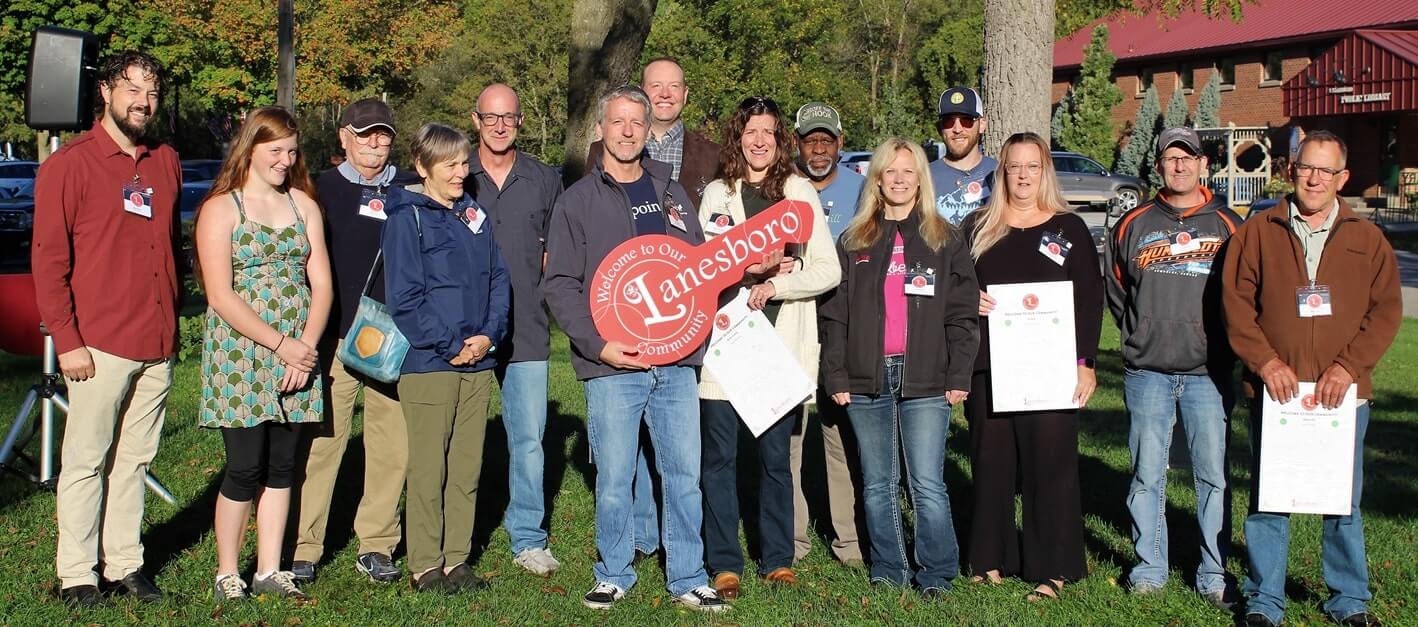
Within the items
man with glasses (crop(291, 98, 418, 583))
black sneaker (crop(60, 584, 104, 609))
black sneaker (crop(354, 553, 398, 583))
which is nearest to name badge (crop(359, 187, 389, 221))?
man with glasses (crop(291, 98, 418, 583))

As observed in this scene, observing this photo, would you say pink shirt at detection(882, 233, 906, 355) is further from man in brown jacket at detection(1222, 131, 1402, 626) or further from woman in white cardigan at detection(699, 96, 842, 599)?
man in brown jacket at detection(1222, 131, 1402, 626)

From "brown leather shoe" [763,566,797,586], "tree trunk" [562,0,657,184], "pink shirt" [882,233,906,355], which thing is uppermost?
"tree trunk" [562,0,657,184]

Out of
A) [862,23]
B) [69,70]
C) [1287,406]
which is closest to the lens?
[1287,406]

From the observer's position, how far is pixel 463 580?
19.2 feet

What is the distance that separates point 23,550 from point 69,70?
2.51 meters

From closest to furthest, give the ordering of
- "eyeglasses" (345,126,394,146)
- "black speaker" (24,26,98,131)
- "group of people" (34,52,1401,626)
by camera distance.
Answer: "group of people" (34,52,1401,626) < "eyeglasses" (345,126,394,146) < "black speaker" (24,26,98,131)

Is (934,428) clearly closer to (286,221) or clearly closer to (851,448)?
(851,448)

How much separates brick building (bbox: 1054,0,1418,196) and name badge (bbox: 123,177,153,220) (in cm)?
3394

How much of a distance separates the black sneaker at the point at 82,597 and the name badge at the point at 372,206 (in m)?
2.06

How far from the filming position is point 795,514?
6.44 metres

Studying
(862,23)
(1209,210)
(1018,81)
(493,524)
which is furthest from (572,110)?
(862,23)

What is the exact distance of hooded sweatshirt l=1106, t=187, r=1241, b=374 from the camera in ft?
18.5

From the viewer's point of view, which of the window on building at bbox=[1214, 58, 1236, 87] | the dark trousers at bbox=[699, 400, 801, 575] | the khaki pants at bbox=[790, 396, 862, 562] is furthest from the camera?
the window on building at bbox=[1214, 58, 1236, 87]

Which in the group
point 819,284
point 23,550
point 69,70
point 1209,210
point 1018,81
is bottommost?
point 23,550
